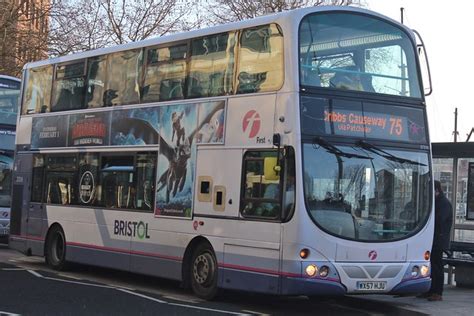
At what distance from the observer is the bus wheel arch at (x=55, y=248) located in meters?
14.9

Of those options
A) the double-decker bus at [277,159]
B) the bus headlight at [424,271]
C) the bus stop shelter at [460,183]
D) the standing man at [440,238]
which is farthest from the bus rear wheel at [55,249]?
the bus stop shelter at [460,183]

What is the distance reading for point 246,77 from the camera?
10.9 metres

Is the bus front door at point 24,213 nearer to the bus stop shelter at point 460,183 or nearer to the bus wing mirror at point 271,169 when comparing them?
the bus wing mirror at point 271,169

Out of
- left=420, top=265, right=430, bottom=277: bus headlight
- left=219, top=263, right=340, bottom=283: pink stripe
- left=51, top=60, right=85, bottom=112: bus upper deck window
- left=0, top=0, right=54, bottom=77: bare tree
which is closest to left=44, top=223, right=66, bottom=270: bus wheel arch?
left=51, top=60, right=85, bottom=112: bus upper deck window

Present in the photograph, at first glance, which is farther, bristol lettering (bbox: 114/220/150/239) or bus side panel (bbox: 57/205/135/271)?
bus side panel (bbox: 57/205/135/271)

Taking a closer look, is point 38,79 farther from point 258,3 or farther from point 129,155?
point 258,3

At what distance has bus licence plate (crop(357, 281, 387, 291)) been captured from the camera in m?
9.96

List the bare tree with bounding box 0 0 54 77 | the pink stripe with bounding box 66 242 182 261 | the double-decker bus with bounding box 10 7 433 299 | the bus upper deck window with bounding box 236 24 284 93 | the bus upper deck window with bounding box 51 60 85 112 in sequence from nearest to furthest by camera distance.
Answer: the double-decker bus with bounding box 10 7 433 299 < the bus upper deck window with bounding box 236 24 284 93 < the pink stripe with bounding box 66 242 182 261 < the bus upper deck window with bounding box 51 60 85 112 < the bare tree with bounding box 0 0 54 77

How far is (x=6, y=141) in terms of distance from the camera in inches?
803

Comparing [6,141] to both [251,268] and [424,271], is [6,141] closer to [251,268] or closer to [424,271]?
[251,268]

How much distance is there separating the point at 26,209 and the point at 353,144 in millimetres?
8581

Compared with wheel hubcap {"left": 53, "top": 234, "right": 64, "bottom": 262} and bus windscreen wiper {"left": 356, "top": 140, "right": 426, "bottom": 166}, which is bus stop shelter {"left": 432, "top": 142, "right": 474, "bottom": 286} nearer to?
bus windscreen wiper {"left": 356, "top": 140, "right": 426, "bottom": 166}

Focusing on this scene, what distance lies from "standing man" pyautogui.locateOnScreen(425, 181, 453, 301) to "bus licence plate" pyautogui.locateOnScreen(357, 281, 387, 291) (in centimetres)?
177

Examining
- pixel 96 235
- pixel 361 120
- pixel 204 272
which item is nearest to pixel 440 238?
pixel 361 120
